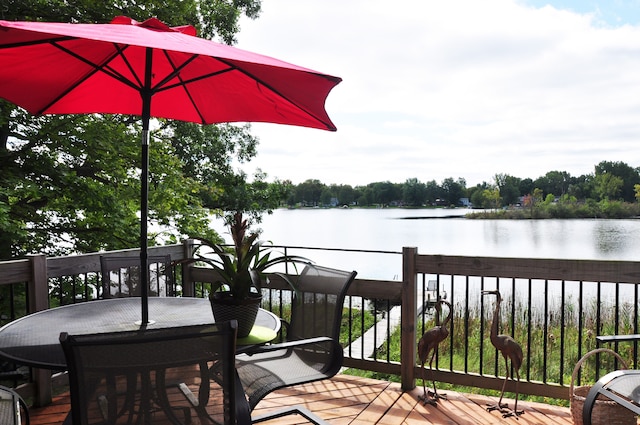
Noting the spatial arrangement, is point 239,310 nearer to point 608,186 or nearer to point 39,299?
point 39,299

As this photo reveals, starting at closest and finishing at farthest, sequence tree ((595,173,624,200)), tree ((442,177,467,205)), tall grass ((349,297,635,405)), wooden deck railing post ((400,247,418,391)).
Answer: wooden deck railing post ((400,247,418,391)) < tall grass ((349,297,635,405)) < tree ((595,173,624,200)) < tree ((442,177,467,205))

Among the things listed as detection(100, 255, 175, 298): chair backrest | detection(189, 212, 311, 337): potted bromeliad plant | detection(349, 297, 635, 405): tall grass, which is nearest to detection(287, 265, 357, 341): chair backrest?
detection(189, 212, 311, 337): potted bromeliad plant

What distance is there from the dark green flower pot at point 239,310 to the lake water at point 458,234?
20.4ft

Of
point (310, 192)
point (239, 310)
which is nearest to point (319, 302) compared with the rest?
point (239, 310)

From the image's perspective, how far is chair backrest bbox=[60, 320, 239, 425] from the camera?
4.29 feet

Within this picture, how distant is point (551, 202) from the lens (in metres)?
11.7

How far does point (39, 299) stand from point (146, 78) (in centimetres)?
170

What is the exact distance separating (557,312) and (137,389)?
Result: 8.18 meters

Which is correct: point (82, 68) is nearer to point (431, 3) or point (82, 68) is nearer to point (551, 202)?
point (431, 3)

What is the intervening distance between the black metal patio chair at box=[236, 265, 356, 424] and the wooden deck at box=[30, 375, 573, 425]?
1.45 ft

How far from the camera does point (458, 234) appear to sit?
1931 centimetres

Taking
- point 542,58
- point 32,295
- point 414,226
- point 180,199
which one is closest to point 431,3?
point 180,199

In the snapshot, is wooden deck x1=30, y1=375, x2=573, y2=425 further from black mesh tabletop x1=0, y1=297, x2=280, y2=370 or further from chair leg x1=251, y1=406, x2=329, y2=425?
black mesh tabletop x1=0, y1=297, x2=280, y2=370

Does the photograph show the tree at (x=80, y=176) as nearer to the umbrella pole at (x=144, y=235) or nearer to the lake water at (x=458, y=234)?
the lake water at (x=458, y=234)
